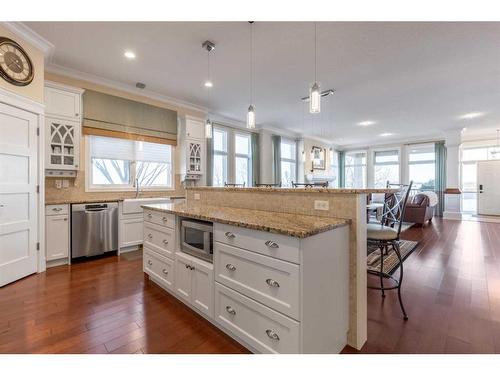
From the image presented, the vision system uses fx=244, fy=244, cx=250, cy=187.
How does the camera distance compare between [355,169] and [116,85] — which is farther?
[355,169]

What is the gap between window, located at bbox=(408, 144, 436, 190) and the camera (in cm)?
846

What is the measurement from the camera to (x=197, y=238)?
203 cm

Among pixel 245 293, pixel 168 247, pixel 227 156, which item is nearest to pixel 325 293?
pixel 245 293

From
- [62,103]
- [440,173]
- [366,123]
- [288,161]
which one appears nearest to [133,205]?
[62,103]

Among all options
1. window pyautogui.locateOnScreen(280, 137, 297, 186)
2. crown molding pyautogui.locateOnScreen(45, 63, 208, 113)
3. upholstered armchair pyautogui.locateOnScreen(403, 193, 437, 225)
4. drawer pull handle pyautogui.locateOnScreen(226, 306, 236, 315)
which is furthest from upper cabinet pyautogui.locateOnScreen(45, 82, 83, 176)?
upholstered armchair pyautogui.locateOnScreen(403, 193, 437, 225)

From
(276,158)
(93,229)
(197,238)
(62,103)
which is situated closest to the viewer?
(197,238)

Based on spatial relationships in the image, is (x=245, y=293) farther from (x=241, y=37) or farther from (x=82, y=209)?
(x=82, y=209)

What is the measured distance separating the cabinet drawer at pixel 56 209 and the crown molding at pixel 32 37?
1880 mm

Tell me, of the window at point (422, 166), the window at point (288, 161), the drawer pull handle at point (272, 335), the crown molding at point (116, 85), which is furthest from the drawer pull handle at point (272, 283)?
the window at point (422, 166)

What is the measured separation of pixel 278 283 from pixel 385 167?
9.64 meters

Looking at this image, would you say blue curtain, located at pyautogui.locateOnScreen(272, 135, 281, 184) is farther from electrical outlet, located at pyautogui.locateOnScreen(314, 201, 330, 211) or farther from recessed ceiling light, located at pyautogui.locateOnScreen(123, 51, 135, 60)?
electrical outlet, located at pyautogui.locateOnScreen(314, 201, 330, 211)

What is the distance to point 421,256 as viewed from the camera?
363cm

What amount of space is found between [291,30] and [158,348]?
309 centimetres

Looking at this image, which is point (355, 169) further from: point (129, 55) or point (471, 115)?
point (129, 55)
